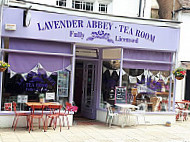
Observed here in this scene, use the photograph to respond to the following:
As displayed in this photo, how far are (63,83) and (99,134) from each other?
2.49 m

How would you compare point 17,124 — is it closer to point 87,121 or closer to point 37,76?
point 37,76

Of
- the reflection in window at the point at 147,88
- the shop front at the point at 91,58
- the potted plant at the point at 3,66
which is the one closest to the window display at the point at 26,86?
the shop front at the point at 91,58

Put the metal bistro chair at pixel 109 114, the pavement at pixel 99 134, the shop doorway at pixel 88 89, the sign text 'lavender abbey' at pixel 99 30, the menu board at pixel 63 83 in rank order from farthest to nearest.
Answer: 1. the shop doorway at pixel 88 89
2. the metal bistro chair at pixel 109 114
3. the menu board at pixel 63 83
4. the sign text 'lavender abbey' at pixel 99 30
5. the pavement at pixel 99 134

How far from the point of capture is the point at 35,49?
1091 centimetres

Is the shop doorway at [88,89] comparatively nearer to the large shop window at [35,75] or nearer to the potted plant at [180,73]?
the large shop window at [35,75]

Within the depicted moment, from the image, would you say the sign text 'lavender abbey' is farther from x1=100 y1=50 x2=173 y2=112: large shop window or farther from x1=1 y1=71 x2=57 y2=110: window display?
x1=1 y1=71 x2=57 y2=110: window display

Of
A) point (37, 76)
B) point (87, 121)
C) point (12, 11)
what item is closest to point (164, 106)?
point (87, 121)

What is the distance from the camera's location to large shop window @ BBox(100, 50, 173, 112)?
12586 mm

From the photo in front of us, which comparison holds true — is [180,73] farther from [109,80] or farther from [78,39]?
[78,39]

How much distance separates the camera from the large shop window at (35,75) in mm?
10663

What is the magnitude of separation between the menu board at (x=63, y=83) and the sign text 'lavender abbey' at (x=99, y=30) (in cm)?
148

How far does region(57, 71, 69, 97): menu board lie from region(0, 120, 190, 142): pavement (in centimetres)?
133

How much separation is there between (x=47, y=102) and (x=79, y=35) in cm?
280

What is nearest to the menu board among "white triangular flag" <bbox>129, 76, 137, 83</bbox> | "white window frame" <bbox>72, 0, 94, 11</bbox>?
"white triangular flag" <bbox>129, 76, 137, 83</bbox>
